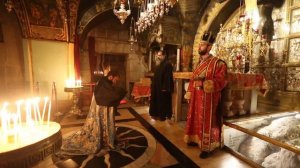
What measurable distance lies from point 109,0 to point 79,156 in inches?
226

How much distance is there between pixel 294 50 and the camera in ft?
16.8

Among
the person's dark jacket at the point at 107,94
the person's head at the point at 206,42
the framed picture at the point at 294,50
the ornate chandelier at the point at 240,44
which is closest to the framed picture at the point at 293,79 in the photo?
the framed picture at the point at 294,50

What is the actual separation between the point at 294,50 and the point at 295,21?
0.88 meters

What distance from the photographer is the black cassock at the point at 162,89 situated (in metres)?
4.46

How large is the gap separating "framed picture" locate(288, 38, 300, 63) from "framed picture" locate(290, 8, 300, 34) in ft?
0.96

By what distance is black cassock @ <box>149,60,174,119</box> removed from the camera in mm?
4465

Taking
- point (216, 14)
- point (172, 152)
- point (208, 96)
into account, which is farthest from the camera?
point (216, 14)

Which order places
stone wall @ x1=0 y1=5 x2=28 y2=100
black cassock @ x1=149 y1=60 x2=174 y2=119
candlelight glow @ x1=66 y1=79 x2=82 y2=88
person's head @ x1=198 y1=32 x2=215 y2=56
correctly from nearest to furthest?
person's head @ x1=198 y1=32 x2=215 y2=56
black cassock @ x1=149 y1=60 x2=174 y2=119
stone wall @ x1=0 y1=5 x2=28 y2=100
candlelight glow @ x1=66 y1=79 x2=82 y2=88

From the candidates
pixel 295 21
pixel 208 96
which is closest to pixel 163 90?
pixel 208 96

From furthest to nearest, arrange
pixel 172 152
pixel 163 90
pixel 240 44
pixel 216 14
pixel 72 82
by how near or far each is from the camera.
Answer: pixel 216 14 < pixel 240 44 < pixel 72 82 < pixel 163 90 < pixel 172 152

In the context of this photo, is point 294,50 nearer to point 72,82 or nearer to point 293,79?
point 293,79

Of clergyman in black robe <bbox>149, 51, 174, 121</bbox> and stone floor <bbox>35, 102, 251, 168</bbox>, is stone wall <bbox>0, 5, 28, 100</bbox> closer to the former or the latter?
stone floor <bbox>35, 102, 251, 168</bbox>

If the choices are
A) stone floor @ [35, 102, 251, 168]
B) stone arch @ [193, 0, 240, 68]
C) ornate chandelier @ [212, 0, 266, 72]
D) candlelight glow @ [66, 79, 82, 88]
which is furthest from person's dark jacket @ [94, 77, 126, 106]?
stone arch @ [193, 0, 240, 68]

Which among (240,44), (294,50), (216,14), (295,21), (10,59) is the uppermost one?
(216,14)
